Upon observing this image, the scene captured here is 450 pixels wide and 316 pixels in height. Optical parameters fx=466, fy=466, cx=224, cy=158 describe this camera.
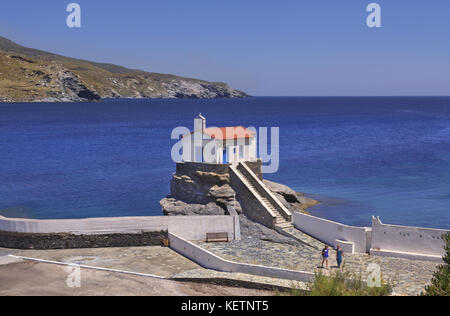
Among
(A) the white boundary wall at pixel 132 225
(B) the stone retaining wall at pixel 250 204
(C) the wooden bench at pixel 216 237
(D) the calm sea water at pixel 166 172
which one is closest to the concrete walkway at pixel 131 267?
(A) the white boundary wall at pixel 132 225

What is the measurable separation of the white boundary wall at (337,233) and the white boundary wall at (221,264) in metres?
4.74

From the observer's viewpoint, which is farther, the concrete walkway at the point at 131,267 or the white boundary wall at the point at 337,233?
the white boundary wall at the point at 337,233

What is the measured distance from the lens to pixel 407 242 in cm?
2286

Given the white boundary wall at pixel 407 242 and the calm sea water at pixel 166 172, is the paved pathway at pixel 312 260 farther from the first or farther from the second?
the calm sea water at pixel 166 172

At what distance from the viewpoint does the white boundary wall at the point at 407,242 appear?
22.1m

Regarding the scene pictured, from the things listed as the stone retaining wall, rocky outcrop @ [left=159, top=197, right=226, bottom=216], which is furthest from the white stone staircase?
rocky outcrop @ [left=159, top=197, right=226, bottom=216]

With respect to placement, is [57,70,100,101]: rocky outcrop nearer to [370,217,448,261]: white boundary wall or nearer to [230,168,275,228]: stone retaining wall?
[230,168,275,228]: stone retaining wall

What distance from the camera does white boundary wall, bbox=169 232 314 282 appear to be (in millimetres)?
20297

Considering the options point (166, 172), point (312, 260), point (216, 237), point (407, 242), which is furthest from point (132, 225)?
point (166, 172)

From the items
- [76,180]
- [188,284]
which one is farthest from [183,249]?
[76,180]

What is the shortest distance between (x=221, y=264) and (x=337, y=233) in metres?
6.66

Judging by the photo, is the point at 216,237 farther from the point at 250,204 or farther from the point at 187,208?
the point at 187,208

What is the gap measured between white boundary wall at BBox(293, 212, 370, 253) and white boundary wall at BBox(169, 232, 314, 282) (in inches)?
187
